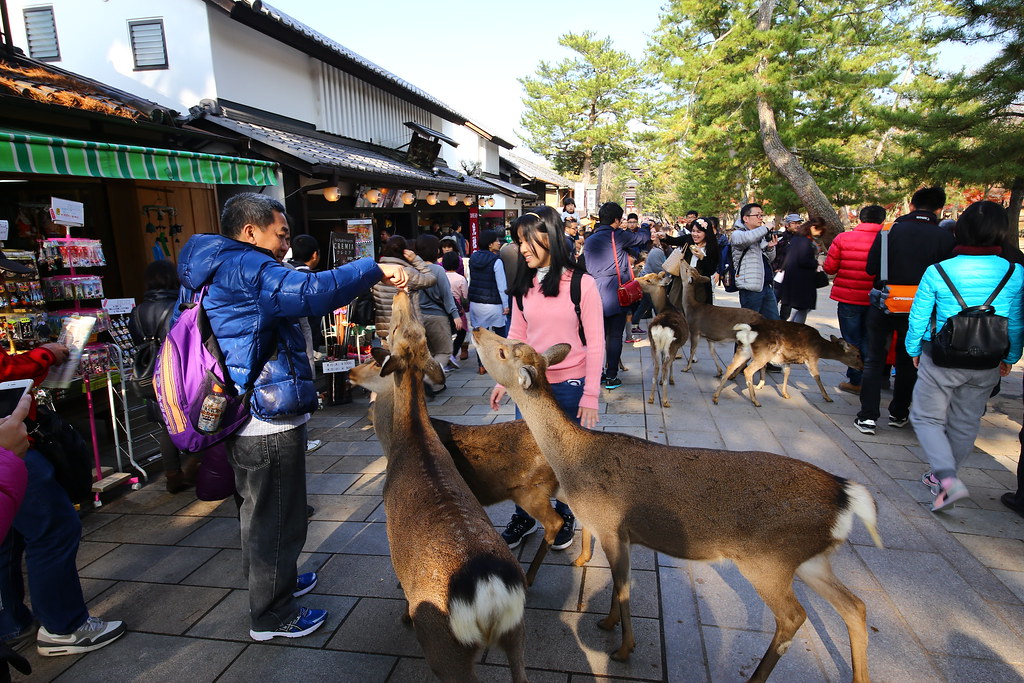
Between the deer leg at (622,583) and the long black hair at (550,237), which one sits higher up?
the long black hair at (550,237)

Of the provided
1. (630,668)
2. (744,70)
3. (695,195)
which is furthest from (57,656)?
(695,195)

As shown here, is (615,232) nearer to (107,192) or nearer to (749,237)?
(749,237)

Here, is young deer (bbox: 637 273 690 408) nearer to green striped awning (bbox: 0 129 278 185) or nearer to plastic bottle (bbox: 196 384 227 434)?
plastic bottle (bbox: 196 384 227 434)

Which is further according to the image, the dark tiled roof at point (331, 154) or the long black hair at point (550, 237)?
the dark tiled roof at point (331, 154)

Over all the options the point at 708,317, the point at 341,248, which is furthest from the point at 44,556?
the point at 708,317

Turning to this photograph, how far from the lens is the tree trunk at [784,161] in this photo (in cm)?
1514

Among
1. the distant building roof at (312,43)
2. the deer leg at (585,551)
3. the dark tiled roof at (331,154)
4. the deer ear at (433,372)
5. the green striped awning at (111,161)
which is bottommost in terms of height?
the deer leg at (585,551)

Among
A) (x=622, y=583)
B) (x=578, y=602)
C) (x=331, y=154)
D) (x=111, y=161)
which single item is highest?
(x=331, y=154)

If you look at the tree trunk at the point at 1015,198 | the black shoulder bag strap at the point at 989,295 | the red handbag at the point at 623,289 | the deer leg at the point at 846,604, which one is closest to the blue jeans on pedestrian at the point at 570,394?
the deer leg at the point at 846,604

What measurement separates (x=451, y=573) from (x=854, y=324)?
6237 millimetres

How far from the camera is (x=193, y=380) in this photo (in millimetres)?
2447

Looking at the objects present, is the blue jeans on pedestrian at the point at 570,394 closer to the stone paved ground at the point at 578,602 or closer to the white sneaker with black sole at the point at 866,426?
the stone paved ground at the point at 578,602

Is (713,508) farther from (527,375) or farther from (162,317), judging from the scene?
(162,317)

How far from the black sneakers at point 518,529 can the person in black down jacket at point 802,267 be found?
5.28 m
